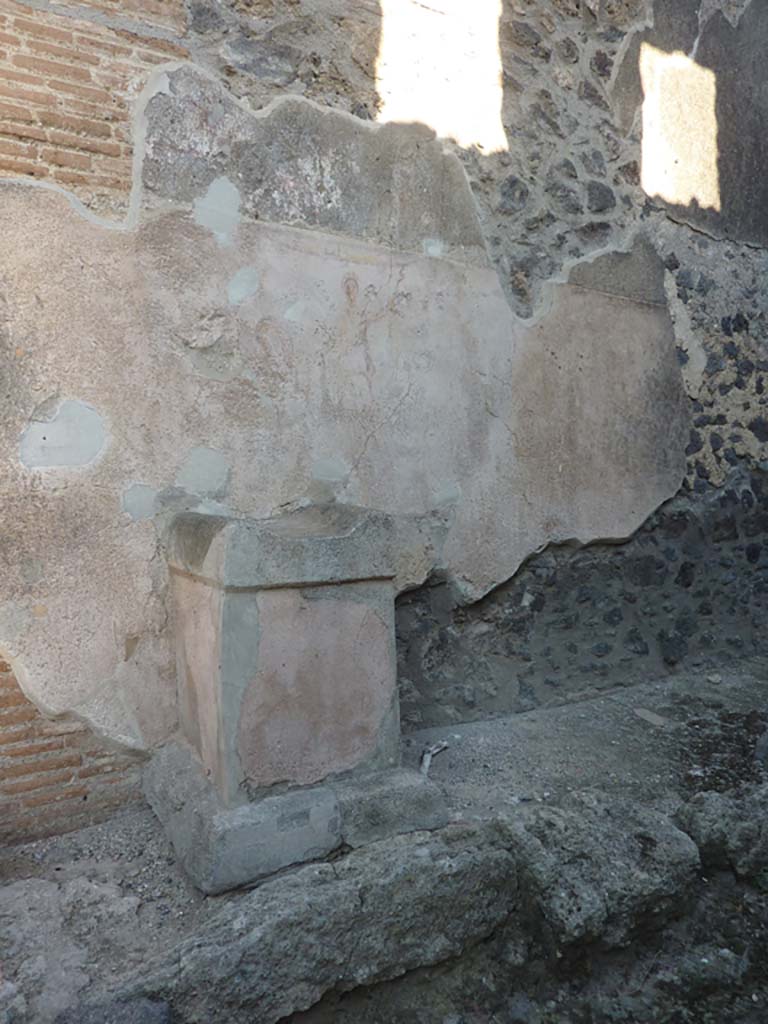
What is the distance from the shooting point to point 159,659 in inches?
96.7

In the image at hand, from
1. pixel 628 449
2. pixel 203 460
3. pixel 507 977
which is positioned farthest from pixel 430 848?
pixel 628 449

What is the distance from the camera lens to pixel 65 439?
2326 mm

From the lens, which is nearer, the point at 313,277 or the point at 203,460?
the point at 203,460

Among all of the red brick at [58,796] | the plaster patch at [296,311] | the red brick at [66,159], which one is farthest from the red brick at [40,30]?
the red brick at [58,796]

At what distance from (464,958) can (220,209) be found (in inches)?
94.3

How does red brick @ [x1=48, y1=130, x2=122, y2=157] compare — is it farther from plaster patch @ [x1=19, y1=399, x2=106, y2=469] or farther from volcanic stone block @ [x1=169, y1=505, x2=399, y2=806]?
volcanic stone block @ [x1=169, y1=505, x2=399, y2=806]

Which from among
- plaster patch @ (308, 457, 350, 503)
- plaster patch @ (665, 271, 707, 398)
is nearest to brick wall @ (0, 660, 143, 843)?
plaster patch @ (308, 457, 350, 503)

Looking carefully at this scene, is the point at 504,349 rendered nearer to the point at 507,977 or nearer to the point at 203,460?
the point at 203,460

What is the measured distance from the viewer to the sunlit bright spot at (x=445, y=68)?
300 cm

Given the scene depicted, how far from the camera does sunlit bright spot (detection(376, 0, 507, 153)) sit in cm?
300

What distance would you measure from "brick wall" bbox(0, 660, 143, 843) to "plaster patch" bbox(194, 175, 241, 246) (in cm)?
156

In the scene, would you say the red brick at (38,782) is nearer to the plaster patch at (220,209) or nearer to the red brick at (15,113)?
the plaster patch at (220,209)

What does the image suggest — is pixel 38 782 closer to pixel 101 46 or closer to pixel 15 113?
pixel 15 113

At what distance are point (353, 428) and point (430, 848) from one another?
1525mm
